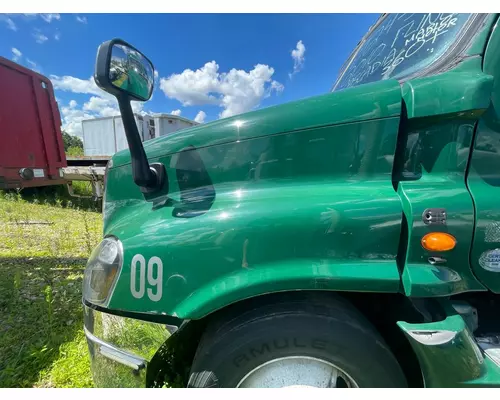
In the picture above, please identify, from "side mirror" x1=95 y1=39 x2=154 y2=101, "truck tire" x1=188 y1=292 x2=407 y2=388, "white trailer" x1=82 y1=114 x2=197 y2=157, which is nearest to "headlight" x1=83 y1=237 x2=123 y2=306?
"truck tire" x1=188 y1=292 x2=407 y2=388

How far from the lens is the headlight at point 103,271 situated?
1.20 meters

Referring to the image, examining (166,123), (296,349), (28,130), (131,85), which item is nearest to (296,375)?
(296,349)

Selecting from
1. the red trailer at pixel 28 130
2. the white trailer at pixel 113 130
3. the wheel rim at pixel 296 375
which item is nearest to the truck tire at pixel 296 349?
the wheel rim at pixel 296 375

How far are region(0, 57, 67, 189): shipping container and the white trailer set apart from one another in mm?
4567

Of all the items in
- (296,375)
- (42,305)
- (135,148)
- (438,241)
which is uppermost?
(135,148)

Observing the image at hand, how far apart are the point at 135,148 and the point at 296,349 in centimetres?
111

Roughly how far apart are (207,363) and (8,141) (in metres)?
4.81

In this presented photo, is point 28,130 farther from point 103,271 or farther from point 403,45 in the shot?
point 403,45

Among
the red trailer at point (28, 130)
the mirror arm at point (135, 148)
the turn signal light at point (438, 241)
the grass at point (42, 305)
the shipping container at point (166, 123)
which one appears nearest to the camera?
the turn signal light at point (438, 241)

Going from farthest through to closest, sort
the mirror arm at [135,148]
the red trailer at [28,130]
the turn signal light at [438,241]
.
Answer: the red trailer at [28,130] → the mirror arm at [135,148] → the turn signal light at [438,241]

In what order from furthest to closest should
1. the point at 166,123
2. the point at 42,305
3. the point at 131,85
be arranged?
the point at 166,123, the point at 42,305, the point at 131,85

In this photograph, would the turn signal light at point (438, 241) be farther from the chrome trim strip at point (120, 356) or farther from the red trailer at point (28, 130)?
the red trailer at point (28, 130)

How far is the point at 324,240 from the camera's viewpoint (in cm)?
108

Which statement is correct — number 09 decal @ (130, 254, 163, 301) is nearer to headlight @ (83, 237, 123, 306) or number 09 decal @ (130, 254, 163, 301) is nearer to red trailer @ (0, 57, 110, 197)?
headlight @ (83, 237, 123, 306)
